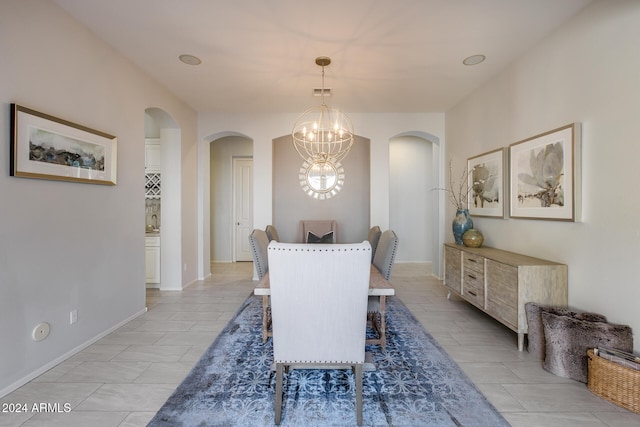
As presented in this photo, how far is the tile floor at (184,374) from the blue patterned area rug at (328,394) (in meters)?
0.14

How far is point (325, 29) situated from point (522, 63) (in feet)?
7.14

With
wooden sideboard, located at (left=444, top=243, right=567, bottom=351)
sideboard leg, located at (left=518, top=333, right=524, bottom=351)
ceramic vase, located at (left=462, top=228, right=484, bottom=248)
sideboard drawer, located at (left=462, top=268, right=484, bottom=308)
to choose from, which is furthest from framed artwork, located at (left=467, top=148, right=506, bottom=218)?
sideboard leg, located at (left=518, top=333, right=524, bottom=351)

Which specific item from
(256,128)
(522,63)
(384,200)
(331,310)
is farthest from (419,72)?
(331,310)

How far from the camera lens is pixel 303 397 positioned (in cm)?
196

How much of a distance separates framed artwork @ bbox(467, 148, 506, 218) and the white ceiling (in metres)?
1.03

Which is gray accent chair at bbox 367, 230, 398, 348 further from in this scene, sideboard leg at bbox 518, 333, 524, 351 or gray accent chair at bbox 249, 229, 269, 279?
sideboard leg at bbox 518, 333, 524, 351

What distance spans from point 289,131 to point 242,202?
2.42 m

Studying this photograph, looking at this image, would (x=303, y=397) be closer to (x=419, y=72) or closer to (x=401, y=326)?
(x=401, y=326)

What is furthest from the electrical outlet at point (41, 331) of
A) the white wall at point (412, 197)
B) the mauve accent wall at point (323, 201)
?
the white wall at point (412, 197)

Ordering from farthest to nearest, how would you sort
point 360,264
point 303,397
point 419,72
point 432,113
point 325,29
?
point 432,113 → point 419,72 → point 325,29 → point 303,397 → point 360,264

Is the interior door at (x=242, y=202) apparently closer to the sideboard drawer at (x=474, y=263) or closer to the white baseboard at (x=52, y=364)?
the white baseboard at (x=52, y=364)

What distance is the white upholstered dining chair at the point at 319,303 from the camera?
1.58m

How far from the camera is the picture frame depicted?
2082 millimetres

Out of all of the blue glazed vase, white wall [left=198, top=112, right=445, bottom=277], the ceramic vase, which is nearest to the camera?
the ceramic vase
